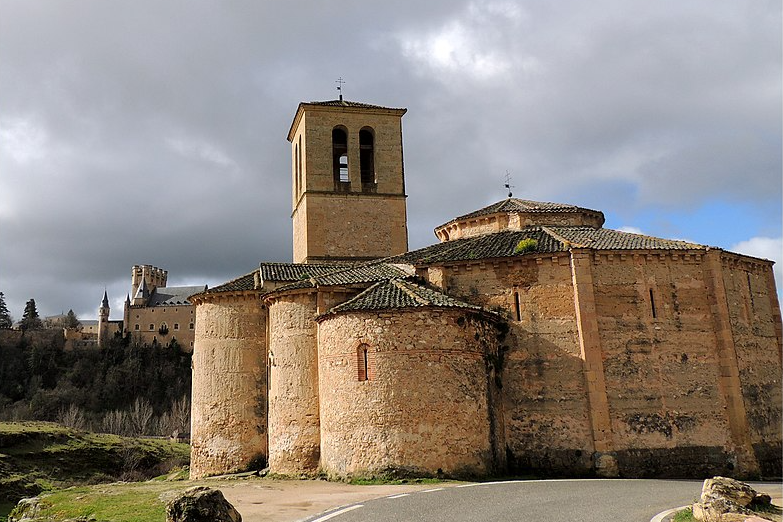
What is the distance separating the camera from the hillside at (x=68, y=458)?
3683 cm

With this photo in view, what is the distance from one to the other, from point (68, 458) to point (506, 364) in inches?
1386

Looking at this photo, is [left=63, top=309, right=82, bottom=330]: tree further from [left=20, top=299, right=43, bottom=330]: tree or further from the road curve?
the road curve

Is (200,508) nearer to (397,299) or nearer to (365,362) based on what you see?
(365,362)

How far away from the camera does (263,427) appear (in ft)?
67.7

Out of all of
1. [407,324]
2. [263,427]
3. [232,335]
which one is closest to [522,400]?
[407,324]

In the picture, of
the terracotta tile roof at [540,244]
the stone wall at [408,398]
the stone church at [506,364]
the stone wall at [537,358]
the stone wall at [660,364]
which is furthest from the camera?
the terracotta tile roof at [540,244]

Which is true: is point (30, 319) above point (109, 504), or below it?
above

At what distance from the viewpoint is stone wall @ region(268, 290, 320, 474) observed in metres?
18.2

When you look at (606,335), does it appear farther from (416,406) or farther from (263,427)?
(263,427)

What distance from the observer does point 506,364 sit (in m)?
18.3

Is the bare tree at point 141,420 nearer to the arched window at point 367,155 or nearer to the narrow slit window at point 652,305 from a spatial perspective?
the arched window at point 367,155

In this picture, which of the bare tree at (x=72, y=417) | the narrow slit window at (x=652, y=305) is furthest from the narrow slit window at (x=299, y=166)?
the bare tree at (x=72, y=417)

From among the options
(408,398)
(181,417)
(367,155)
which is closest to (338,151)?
(367,155)

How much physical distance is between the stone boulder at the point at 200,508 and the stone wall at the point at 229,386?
1154cm
